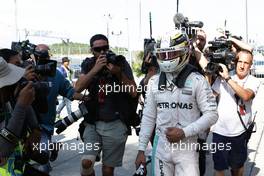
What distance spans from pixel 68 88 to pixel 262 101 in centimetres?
1195

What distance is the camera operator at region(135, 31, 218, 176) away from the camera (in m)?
3.55

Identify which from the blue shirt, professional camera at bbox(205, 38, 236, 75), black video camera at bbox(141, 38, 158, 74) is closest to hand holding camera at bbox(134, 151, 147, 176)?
professional camera at bbox(205, 38, 236, 75)

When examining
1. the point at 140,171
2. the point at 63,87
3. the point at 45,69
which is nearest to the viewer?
the point at 140,171

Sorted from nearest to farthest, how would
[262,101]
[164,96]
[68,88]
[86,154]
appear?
[164,96], [86,154], [68,88], [262,101]

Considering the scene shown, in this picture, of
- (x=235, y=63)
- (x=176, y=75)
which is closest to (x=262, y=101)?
(x=235, y=63)

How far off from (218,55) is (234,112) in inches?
29.8

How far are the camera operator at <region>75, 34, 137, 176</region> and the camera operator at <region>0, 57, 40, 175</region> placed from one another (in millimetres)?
1752

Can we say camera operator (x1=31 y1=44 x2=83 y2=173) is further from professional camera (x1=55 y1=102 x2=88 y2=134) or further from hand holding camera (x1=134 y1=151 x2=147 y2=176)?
hand holding camera (x1=134 y1=151 x2=147 y2=176)

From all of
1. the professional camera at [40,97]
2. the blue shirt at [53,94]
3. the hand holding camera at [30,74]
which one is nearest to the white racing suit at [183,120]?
the professional camera at [40,97]

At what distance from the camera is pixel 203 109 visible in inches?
140

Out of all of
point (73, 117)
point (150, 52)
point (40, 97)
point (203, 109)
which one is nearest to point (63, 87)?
point (73, 117)

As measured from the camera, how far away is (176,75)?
3682 mm

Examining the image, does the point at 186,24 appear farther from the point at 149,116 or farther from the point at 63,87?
the point at 63,87

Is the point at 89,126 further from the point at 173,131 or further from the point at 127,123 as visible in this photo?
the point at 173,131
